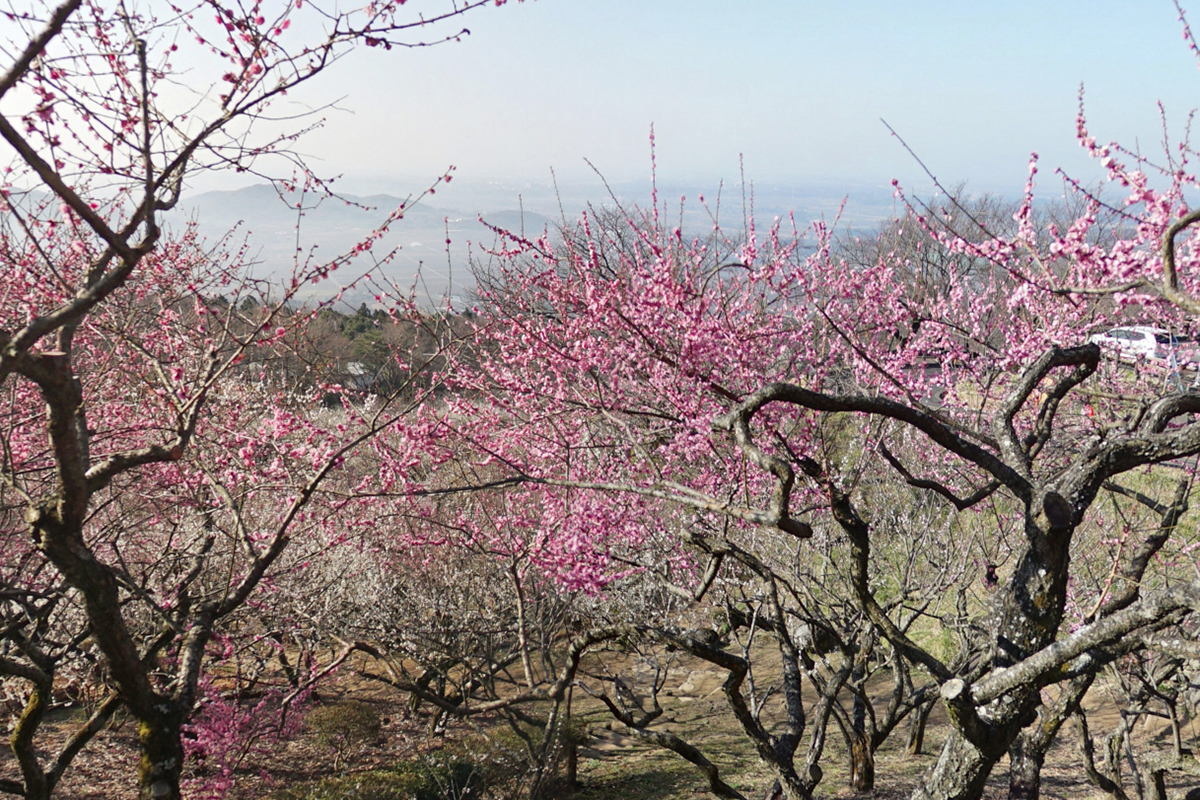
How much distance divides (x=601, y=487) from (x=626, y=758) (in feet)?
25.6

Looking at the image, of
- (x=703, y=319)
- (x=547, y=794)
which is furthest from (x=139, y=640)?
(x=703, y=319)

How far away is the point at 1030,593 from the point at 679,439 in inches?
139

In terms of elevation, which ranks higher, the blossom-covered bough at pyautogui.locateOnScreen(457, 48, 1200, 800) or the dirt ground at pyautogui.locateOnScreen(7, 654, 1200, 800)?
the blossom-covered bough at pyautogui.locateOnScreen(457, 48, 1200, 800)

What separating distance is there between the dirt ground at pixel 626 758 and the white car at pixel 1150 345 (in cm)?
432

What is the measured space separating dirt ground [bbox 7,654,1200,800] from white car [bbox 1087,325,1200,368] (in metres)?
4.32

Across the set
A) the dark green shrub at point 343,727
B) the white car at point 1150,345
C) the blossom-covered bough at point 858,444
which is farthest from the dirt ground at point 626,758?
the white car at point 1150,345

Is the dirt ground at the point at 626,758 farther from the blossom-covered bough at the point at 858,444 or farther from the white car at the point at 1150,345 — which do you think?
the white car at the point at 1150,345

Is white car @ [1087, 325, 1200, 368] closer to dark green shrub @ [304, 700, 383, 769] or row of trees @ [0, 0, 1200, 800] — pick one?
row of trees @ [0, 0, 1200, 800]

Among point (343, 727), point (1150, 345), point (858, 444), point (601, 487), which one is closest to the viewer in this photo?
point (601, 487)

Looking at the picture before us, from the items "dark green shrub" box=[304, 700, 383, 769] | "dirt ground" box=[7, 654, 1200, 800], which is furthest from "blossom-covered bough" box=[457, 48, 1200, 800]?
"dark green shrub" box=[304, 700, 383, 769]

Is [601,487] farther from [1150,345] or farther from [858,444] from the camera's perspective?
[1150,345]

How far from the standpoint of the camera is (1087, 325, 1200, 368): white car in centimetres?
755

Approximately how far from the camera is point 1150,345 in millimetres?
11602

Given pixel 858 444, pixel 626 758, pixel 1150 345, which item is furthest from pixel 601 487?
pixel 1150 345
